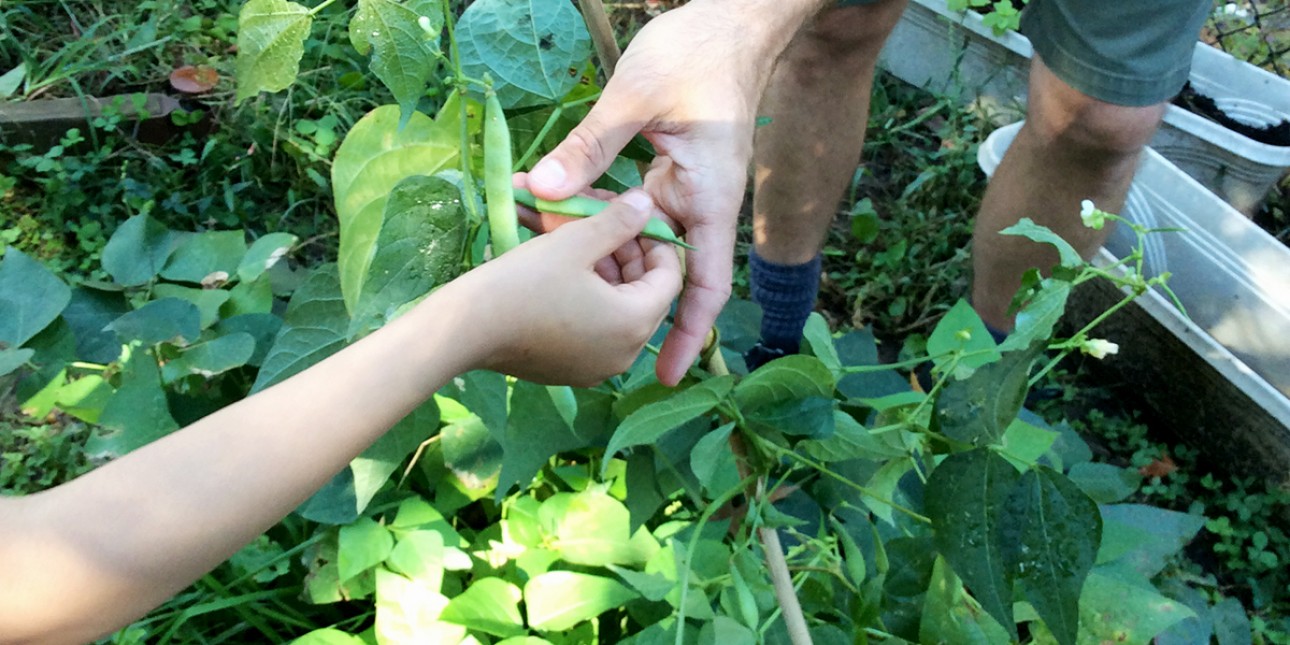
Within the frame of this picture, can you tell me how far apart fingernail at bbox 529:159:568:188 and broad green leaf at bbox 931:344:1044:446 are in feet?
1.14

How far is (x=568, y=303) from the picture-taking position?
2.25ft

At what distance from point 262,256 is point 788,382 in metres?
0.75

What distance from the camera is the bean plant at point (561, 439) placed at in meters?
0.69

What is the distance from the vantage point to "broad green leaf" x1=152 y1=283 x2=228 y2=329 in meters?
1.14

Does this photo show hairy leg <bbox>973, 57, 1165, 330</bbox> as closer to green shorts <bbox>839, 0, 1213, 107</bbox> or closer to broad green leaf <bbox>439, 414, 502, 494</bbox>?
green shorts <bbox>839, 0, 1213, 107</bbox>

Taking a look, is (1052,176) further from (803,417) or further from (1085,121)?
(803,417)

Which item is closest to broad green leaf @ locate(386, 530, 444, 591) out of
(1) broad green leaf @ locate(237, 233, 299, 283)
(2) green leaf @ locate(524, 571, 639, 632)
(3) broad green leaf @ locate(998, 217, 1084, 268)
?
(2) green leaf @ locate(524, 571, 639, 632)

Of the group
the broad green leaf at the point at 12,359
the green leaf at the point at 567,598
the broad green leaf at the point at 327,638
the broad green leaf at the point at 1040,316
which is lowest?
the broad green leaf at the point at 327,638

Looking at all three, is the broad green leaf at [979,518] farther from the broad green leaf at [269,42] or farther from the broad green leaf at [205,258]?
the broad green leaf at [205,258]

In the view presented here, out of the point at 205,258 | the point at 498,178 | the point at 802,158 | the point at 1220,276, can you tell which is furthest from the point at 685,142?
the point at 1220,276

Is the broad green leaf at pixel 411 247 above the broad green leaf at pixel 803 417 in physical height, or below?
above

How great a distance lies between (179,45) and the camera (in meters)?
2.44

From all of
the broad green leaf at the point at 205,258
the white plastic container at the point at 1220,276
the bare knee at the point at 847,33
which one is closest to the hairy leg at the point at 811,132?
the bare knee at the point at 847,33

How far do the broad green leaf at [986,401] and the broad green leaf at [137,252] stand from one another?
0.94m
